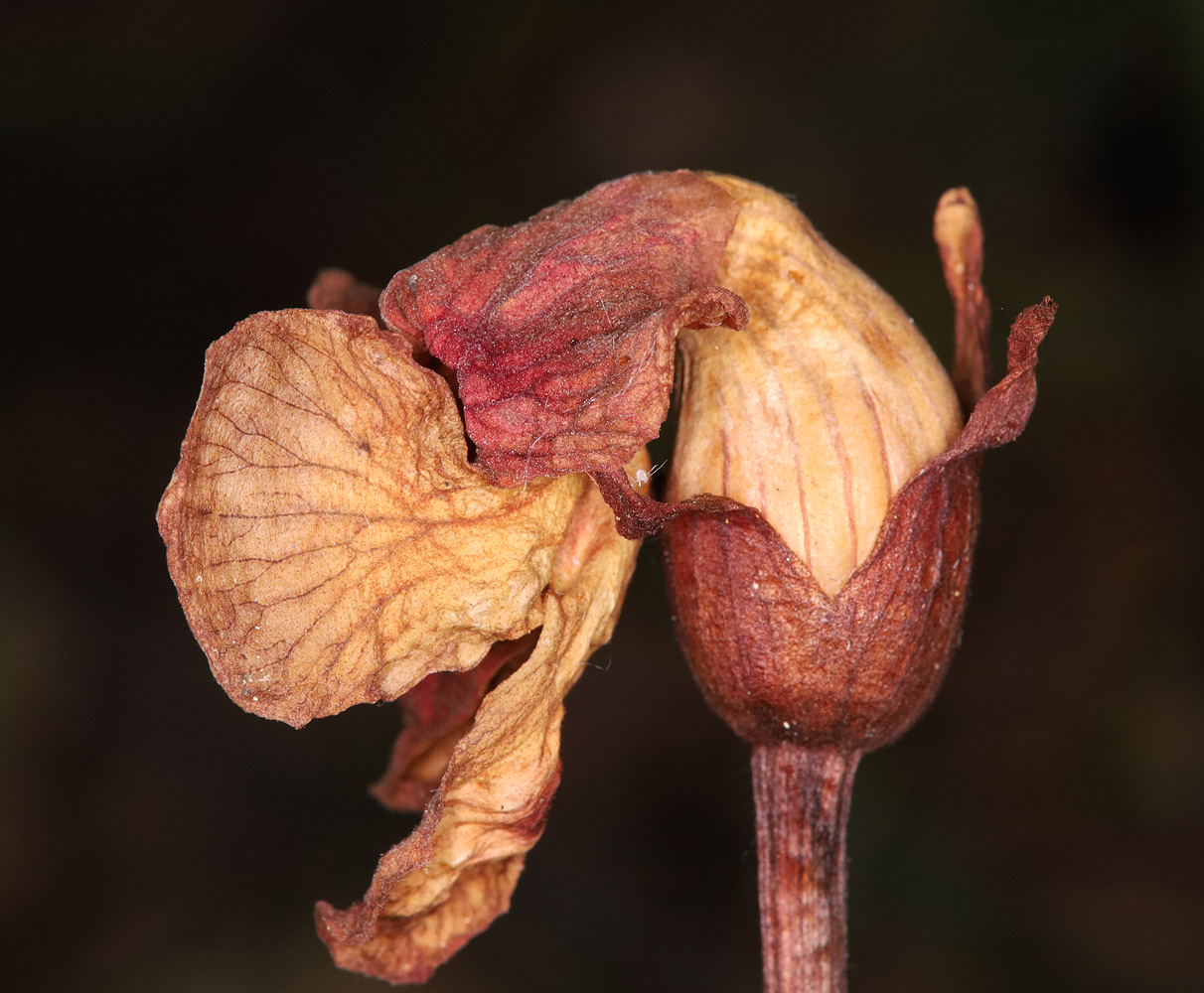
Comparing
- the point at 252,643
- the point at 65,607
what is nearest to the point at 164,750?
the point at 65,607

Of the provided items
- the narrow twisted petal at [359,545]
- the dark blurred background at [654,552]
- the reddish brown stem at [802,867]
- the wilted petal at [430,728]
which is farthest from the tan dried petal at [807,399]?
the dark blurred background at [654,552]

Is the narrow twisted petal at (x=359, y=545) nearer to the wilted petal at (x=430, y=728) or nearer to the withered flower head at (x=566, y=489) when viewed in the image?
the withered flower head at (x=566, y=489)

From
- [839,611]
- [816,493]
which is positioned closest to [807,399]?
[816,493]

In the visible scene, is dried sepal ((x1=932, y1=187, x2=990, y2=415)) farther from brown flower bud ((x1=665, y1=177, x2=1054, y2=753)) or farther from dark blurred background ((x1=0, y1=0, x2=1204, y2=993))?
dark blurred background ((x1=0, y1=0, x2=1204, y2=993))

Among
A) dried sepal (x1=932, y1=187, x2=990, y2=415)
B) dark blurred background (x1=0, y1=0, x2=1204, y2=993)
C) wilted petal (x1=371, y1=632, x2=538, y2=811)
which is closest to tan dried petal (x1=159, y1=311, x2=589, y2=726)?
wilted petal (x1=371, y1=632, x2=538, y2=811)

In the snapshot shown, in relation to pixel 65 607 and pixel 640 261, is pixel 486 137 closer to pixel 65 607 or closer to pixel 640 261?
pixel 65 607
